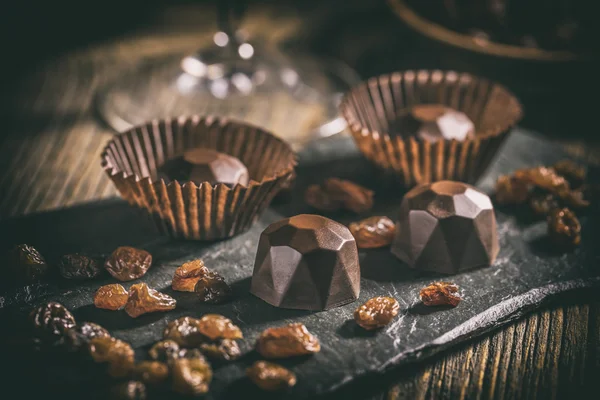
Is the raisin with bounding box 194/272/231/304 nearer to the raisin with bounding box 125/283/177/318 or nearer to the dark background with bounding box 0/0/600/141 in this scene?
the raisin with bounding box 125/283/177/318

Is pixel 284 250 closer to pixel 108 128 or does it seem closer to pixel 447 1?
pixel 108 128

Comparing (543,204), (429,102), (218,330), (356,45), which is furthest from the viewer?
(356,45)

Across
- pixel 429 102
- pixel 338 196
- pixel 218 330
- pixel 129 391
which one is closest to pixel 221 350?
pixel 218 330

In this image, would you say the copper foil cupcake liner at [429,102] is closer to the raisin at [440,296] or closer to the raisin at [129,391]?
the raisin at [440,296]

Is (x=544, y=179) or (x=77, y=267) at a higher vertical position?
(x=77, y=267)

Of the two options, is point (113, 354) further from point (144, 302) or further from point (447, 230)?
point (447, 230)

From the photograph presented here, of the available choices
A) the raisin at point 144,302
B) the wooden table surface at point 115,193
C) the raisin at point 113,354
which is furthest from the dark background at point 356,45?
the raisin at point 113,354
